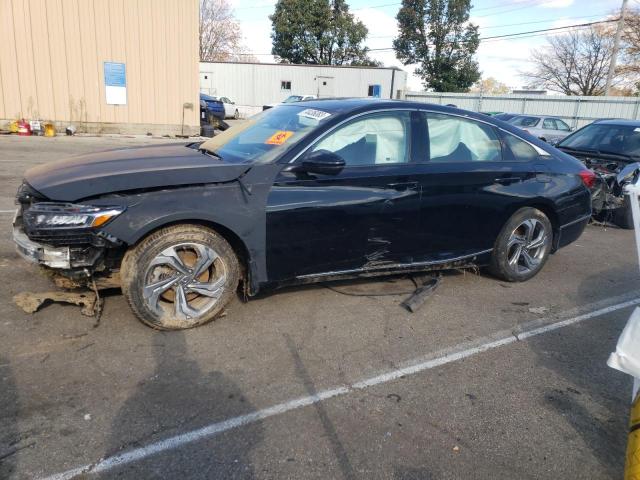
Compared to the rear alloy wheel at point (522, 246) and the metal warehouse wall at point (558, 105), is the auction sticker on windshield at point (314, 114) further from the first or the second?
the metal warehouse wall at point (558, 105)

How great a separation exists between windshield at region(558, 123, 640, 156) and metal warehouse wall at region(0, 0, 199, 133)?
45.1ft

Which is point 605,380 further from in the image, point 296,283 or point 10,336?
point 10,336

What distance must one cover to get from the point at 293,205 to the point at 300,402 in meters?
1.46

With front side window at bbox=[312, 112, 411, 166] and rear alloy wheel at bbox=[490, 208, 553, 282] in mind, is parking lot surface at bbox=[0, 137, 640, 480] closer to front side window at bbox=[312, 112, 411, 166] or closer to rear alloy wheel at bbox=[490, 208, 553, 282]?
Result: rear alloy wheel at bbox=[490, 208, 553, 282]

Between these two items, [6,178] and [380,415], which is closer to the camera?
[380,415]

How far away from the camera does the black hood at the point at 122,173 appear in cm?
330

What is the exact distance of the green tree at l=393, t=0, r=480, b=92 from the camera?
41.8 m

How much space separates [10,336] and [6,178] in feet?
21.3

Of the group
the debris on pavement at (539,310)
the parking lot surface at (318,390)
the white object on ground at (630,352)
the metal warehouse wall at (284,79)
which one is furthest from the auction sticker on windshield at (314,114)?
the metal warehouse wall at (284,79)

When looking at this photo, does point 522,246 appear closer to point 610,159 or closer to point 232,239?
point 232,239

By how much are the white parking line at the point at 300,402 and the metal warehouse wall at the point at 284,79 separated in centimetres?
3322

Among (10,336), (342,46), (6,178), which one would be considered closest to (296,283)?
(10,336)

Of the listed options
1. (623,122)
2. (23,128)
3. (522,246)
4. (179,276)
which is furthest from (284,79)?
(179,276)

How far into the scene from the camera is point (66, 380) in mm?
2975
